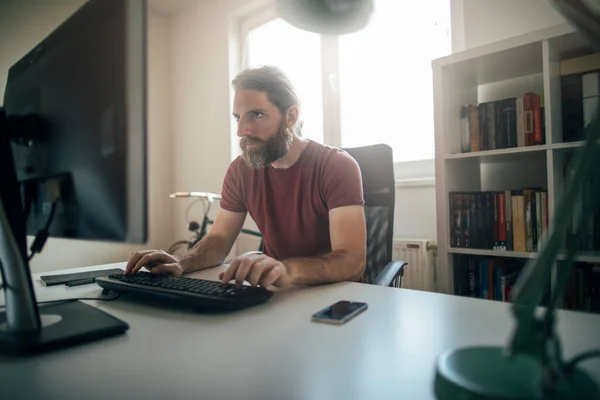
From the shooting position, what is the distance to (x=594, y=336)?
1.74 feet

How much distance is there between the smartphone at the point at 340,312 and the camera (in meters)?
0.62

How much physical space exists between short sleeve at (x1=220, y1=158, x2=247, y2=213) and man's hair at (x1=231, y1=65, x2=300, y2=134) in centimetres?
31

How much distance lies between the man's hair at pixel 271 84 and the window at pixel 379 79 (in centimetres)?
92

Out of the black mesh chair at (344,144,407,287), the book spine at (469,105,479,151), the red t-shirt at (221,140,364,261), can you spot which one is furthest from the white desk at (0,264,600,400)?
the book spine at (469,105,479,151)

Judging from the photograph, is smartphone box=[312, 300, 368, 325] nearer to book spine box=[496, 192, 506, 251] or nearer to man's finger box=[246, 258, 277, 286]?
man's finger box=[246, 258, 277, 286]

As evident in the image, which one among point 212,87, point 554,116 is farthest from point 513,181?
point 212,87

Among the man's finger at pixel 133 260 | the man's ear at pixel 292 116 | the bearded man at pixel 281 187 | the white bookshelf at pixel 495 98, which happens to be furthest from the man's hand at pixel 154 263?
the white bookshelf at pixel 495 98

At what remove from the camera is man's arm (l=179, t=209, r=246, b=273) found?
3.86 feet

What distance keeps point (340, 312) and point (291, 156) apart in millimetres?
937

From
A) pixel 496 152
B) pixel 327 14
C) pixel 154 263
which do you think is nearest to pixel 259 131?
pixel 154 263

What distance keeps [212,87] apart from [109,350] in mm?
3321

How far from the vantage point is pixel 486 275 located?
1.63 m

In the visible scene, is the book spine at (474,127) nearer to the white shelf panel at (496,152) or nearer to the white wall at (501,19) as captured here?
the white shelf panel at (496,152)

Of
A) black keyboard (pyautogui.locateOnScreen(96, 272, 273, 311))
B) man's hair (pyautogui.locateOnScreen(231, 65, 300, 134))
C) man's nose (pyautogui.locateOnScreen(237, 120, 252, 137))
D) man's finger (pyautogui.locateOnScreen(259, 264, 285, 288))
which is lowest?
black keyboard (pyautogui.locateOnScreen(96, 272, 273, 311))
